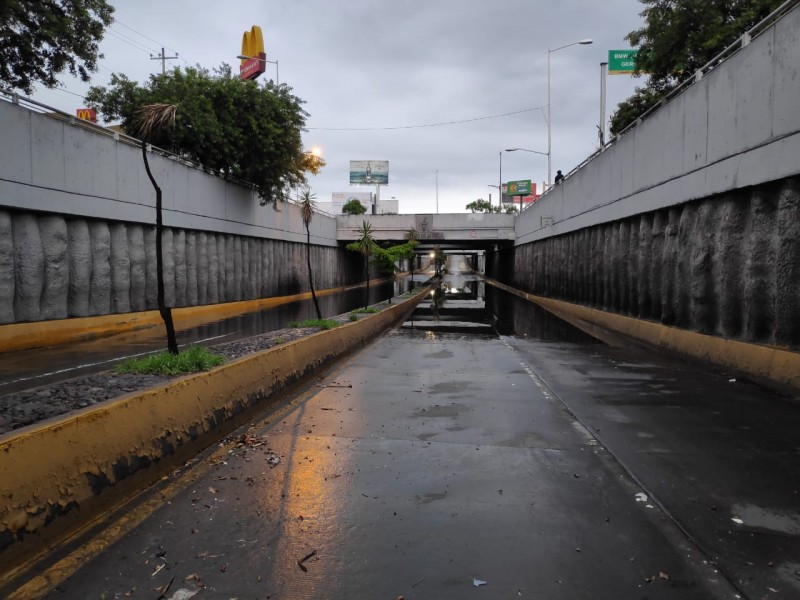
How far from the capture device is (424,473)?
16.8 feet

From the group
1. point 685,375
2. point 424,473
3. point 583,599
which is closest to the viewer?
point 583,599

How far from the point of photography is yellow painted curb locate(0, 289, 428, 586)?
341 cm

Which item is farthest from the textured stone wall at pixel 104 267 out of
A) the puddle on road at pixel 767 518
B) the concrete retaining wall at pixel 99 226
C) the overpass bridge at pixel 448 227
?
the overpass bridge at pixel 448 227

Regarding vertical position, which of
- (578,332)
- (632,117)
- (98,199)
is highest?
(632,117)

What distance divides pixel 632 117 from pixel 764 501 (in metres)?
27.4

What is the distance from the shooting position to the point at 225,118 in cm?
2772

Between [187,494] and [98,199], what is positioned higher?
[98,199]

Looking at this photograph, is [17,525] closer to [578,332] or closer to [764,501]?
[764,501]

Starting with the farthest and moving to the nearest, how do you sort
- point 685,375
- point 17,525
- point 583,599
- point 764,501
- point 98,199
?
point 98,199 → point 685,375 → point 764,501 → point 17,525 → point 583,599

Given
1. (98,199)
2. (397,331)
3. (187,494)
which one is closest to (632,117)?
(397,331)

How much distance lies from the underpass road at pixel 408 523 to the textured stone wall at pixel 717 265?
4914mm

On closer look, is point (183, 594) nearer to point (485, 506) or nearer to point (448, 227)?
point (485, 506)

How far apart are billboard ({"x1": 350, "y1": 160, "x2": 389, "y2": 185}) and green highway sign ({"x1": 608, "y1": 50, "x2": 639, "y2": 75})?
271 feet

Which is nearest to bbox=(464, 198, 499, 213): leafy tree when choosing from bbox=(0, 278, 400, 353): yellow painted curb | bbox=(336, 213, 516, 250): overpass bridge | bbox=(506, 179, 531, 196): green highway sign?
bbox=(506, 179, 531, 196): green highway sign
